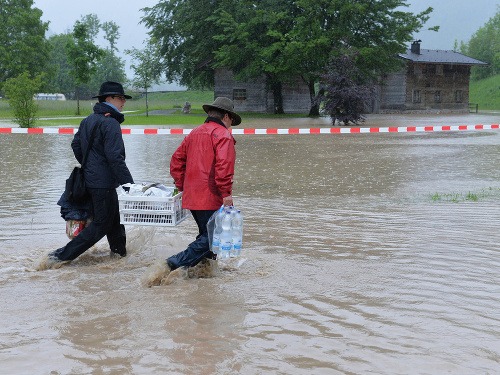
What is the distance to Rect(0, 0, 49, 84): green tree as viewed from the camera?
219 feet

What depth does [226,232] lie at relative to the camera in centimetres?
603

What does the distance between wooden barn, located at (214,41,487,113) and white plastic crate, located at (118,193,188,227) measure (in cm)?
4738

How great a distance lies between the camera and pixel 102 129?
21.7 feet

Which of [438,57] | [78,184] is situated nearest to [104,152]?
[78,184]

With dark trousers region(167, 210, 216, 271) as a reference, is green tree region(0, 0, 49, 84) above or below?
above

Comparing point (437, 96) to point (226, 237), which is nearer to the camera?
point (226, 237)

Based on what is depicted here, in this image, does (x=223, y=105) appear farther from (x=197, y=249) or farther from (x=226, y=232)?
(x=197, y=249)

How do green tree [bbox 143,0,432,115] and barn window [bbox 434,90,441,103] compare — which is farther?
barn window [bbox 434,90,441,103]

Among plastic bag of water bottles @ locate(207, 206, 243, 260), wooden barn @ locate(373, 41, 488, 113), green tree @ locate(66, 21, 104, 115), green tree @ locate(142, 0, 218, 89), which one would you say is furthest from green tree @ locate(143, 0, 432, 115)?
plastic bag of water bottles @ locate(207, 206, 243, 260)

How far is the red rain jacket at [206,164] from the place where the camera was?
6004 mm

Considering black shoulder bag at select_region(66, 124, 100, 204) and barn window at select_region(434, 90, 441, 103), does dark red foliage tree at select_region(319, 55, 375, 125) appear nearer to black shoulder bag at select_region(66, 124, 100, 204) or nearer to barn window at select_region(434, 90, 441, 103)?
barn window at select_region(434, 90, 441, 103)

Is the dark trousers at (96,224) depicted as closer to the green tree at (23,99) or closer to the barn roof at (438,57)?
the green tree at (23,99)

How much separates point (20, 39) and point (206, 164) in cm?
6720

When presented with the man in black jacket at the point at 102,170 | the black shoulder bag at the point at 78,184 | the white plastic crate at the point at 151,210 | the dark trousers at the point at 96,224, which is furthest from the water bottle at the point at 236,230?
the black shoulder bag at the point at 78,184
